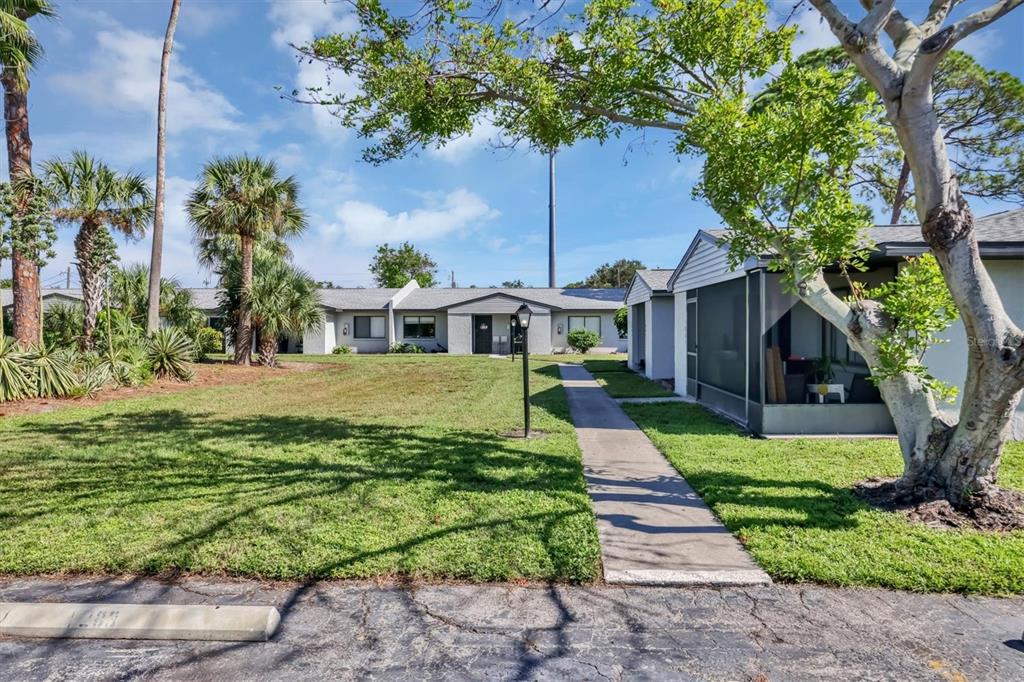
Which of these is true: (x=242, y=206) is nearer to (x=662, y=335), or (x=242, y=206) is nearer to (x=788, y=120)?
(x=662, y=335)

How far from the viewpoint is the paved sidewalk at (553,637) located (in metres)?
2.60

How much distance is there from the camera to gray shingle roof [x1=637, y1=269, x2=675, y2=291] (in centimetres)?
1502

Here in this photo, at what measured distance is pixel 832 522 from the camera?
434 cm

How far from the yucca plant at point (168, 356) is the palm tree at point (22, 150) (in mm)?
2501

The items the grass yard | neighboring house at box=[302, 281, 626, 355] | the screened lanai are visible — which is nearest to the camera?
the grass yard

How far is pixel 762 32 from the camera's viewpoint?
602cm

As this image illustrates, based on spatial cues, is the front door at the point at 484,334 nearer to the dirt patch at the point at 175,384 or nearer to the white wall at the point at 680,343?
the dirt patch at the point at 175,384

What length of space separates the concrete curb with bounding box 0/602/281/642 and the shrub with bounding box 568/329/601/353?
85.4 ft

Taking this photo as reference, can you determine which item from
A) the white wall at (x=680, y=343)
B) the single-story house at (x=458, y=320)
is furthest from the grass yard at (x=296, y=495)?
the single-story house at (x=458, y=320)

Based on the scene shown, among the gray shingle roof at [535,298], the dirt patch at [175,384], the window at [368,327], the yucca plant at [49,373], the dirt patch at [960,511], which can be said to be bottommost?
the dirt patch at [960,511]

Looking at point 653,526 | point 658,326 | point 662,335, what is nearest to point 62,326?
point 658,326

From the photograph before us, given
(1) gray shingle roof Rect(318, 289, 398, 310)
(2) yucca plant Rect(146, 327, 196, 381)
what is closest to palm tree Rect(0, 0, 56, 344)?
(2) yucca plant Rect(146, 327, 196, 381)

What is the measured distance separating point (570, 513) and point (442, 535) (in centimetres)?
114

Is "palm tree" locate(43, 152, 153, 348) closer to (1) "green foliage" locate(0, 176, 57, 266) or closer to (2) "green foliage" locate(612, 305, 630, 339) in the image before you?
(1) "green foliage" locate(0, 176, 57, 266)
